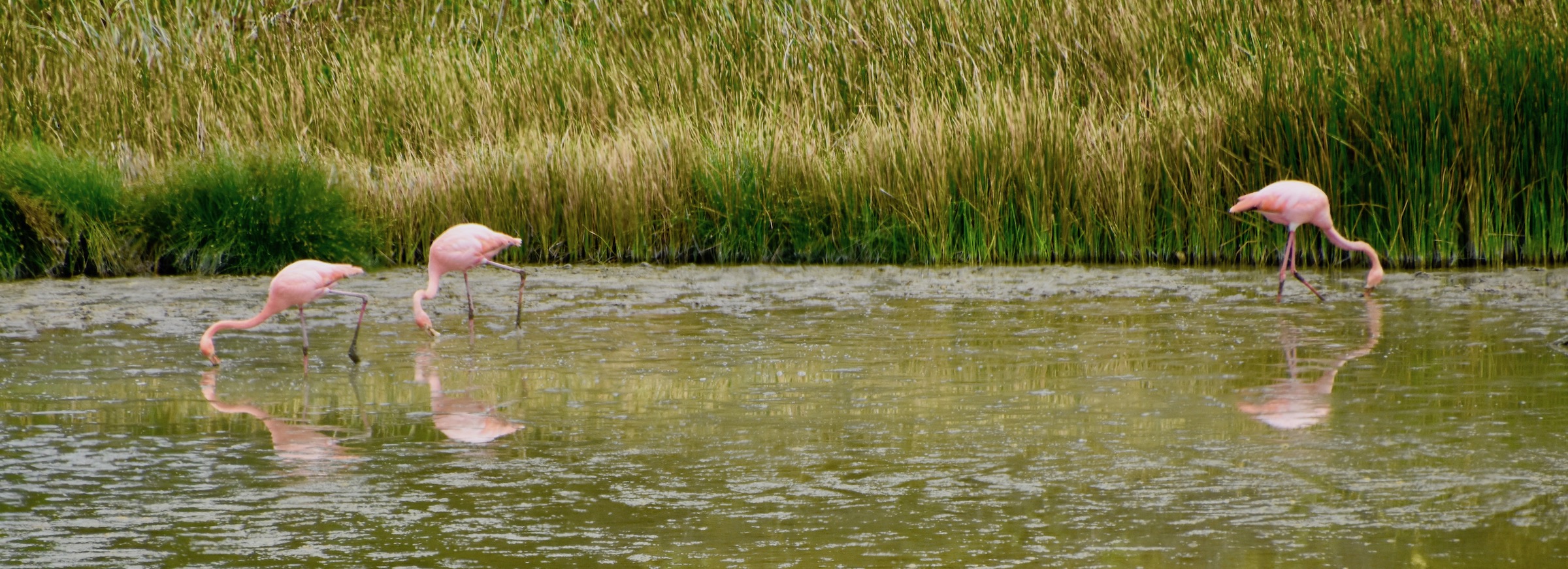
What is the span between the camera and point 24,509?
405 cm

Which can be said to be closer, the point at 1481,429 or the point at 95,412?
the point at 1481,429

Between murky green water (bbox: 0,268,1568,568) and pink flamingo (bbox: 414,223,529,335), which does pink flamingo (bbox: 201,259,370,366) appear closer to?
murky green water (bbox: 0,268,1568,568)

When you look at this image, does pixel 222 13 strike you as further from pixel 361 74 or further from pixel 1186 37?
pixel 1186 37

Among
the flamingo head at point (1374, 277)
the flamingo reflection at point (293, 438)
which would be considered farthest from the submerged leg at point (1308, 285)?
the flamingo reflection at point (293, 438)

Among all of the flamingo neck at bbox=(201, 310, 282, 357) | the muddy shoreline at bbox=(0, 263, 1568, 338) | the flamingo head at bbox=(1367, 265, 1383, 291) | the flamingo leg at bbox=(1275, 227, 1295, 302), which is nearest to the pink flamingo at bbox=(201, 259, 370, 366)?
the flamingo neck at bbox=(201, 310, 282, 357)

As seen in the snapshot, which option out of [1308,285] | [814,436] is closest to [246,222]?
[1308,285]

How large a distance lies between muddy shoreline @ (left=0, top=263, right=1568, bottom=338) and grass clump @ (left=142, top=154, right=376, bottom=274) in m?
0.23

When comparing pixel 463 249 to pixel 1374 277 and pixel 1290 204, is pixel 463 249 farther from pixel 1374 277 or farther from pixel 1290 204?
pixel 1374 277

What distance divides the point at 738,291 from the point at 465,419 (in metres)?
3.83

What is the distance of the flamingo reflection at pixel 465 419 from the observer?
493 centimetres

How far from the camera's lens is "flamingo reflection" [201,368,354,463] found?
4.66 meters

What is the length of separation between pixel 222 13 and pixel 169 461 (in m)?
12.2

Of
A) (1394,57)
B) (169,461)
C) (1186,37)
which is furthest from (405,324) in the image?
(1186,37)

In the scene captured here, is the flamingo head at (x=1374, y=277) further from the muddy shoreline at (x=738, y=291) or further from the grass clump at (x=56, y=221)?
the grass clump at (x=56, y=221)
